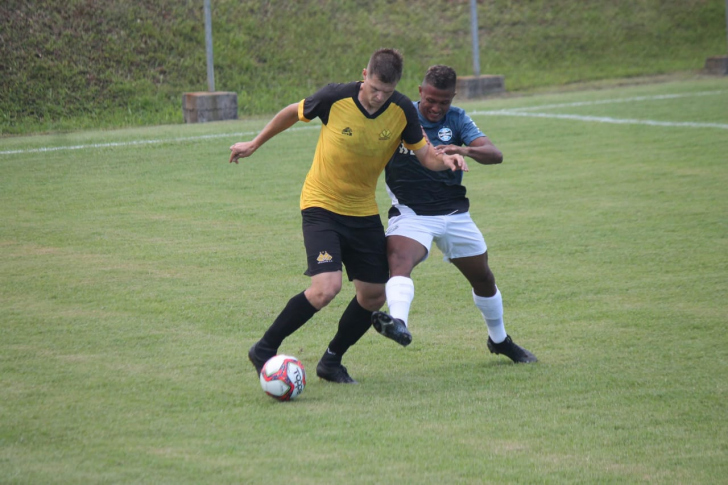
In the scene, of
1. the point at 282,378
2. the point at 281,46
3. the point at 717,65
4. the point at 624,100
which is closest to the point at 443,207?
the point at 282,378

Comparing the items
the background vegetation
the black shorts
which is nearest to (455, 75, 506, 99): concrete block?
the background vegetation

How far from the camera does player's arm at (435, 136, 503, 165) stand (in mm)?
5266

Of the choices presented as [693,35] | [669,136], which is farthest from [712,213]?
[693,35]

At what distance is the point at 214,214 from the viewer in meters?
10.2

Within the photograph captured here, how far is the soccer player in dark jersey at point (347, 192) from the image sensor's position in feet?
16.7

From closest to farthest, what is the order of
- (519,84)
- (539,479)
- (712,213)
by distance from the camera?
(539,479), (712,213), (519,84)

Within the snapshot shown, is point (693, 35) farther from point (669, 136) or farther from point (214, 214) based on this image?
point (214, 214)

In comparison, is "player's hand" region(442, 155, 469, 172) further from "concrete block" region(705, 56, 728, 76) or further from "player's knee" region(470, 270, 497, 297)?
"concrete block" region(705, 56, 728, 76)

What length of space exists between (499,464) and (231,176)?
8616mm

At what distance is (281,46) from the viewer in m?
21.1

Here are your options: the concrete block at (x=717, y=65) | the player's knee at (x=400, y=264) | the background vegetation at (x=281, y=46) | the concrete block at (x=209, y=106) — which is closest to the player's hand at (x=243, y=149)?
the player's knee at (x=400, y=264)

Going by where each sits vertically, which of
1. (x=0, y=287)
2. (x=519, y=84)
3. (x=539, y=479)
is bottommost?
(x=539, y=479)

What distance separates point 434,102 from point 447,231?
0.77 m

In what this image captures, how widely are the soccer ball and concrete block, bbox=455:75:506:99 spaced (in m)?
15.3
